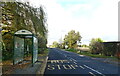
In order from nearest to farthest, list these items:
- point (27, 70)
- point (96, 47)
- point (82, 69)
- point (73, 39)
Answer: point (27, 70)
point (82, 69)
point (96, 47)
point (73, 39)

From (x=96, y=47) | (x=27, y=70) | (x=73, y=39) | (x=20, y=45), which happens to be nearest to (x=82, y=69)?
(x=27, y=70)

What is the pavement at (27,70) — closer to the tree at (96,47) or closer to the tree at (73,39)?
the tree at (96,47)

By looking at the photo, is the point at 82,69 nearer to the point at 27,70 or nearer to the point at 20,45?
the point at 27,70

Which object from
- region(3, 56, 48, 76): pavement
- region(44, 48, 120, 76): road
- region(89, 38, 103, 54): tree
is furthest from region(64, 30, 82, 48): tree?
region(3, 56, 48, 76): pavement

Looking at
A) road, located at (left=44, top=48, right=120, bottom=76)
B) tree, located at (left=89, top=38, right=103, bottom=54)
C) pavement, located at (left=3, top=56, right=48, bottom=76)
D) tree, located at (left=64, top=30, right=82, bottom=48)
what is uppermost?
tree, located at (left=64, top=30, right=82, bottom=48)

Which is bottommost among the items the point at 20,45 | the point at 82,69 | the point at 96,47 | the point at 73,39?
the point at 82,69

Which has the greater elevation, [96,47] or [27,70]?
[96,47]

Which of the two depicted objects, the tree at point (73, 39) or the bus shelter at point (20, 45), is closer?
the bus shelter at point (20, 45)

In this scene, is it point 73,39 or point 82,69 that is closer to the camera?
point 82,69

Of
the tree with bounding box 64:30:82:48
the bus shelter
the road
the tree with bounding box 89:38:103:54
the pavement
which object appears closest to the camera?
the pavement

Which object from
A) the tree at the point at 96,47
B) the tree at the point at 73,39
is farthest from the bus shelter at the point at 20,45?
the tree at the point at 73,39

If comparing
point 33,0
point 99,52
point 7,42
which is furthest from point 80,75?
point 99,52

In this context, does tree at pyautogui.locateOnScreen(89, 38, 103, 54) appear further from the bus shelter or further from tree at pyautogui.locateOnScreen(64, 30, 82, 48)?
tree at pyautogui.locateOnScreen(64, 30, 82, 48)

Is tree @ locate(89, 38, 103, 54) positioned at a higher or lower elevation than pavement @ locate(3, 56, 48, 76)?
higher
